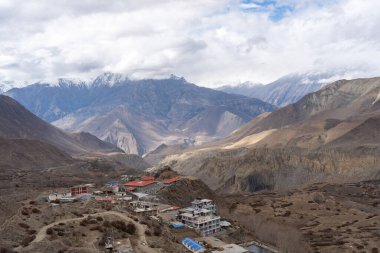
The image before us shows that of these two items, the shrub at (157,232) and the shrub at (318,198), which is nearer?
the shrub at (157,232)

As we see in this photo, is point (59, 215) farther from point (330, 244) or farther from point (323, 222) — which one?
point (323, 222)

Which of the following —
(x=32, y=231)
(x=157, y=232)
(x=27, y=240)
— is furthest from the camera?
(x=157, y=232)

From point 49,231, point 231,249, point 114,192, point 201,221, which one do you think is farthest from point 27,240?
A: point 114,192

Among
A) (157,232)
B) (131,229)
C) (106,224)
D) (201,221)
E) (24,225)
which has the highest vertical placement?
(24,225)

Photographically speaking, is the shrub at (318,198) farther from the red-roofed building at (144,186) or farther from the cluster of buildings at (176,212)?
the cluster of buildings at (176,212)

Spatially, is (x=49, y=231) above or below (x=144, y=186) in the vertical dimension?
above

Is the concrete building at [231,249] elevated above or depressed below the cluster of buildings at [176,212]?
below

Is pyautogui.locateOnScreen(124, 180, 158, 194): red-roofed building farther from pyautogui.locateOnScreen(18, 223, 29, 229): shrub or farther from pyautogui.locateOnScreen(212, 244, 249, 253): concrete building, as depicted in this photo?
pyautogui.locateOnScreen(18, 223, 29, 229): shrub

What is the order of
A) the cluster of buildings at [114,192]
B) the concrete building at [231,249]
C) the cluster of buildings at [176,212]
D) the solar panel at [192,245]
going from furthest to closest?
the cluster of buildings at [114,192], the cluster of buildings at [176,212], the concrete building at [231,249], the solar panel at [192,245]

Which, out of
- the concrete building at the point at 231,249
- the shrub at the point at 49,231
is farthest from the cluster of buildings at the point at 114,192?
the concrete building at the point at 231,249

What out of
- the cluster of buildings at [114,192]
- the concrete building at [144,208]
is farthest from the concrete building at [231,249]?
the cluster of buildings at [114,192]

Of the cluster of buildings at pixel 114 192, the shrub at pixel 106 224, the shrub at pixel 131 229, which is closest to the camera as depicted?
the shrub at pixel 106 224

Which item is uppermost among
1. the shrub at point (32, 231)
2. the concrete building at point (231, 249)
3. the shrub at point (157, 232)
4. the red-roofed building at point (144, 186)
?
the shrub at point (32, 231)

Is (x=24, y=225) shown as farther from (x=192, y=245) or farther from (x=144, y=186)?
(x=144, y=186)
